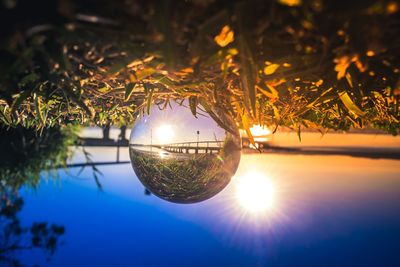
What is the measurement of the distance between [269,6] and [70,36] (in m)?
0.15

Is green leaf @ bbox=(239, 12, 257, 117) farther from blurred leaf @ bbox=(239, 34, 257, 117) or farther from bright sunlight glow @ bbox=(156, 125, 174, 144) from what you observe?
bright sunlight glow @ bbox=(156, 125, 174, 144)

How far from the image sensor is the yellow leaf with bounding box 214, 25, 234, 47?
192 millimetres

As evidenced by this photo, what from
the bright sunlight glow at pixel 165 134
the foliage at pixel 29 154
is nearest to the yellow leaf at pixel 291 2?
the bright sunlight glow at pixel 165 134

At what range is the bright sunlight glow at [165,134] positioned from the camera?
Result: 15.3 inches

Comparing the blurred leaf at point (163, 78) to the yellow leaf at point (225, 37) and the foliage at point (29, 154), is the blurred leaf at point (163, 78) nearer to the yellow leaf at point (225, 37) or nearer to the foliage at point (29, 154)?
the yellow leaf at point (225, 37)

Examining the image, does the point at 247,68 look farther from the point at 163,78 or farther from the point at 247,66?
the point at 163,78

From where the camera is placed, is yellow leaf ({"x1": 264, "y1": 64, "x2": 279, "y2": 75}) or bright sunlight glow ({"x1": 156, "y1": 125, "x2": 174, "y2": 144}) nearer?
yellow leaf ({"x1": 264, "y1": 64, "x2": 279, "y2": 75})

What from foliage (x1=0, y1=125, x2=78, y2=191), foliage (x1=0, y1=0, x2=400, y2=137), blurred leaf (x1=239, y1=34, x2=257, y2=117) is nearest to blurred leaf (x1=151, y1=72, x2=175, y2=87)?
foliage (x1=0, y1=0, x2=400, y2=137)

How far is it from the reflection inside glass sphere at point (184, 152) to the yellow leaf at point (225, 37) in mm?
179

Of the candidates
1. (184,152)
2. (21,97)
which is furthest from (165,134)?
(21,97)

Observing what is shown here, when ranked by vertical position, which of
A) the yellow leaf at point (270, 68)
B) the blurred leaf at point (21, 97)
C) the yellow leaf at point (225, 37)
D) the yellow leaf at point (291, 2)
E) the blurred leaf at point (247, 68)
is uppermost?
the yellow leaf at point (291, 2)

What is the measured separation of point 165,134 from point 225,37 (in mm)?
232

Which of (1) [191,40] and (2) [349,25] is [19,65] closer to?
(1) [191,40]

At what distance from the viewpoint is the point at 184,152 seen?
385 mm
